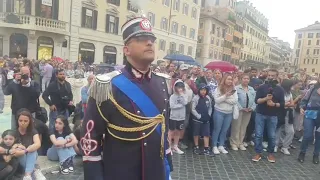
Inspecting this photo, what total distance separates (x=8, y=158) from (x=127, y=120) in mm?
3207

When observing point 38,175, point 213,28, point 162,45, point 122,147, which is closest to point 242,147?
point 38,175

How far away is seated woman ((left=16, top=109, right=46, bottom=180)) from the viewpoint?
4.49 m

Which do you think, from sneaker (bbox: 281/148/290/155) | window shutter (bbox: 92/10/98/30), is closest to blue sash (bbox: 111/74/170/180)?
sneaker (bbox: 281/148/290/155)

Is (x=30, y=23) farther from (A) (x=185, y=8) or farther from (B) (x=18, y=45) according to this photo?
(A) (x=185, y=8)

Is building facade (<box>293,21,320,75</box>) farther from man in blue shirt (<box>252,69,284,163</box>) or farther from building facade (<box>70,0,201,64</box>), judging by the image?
man in blue shirt (<box>252,69,284,163</box>)

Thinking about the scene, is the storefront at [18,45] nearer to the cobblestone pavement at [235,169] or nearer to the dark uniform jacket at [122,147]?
the cobblestone pavement at [235,169]

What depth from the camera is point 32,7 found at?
22.5 m

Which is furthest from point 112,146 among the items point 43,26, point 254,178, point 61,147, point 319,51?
→ point 319,51

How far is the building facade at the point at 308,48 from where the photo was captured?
328 feet

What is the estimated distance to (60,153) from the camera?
5082 millimetres

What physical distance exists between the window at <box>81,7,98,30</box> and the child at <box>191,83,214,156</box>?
21.8 meters

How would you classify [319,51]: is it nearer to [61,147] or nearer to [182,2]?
[182,2]

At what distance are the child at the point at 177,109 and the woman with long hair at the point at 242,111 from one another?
1.45 metres

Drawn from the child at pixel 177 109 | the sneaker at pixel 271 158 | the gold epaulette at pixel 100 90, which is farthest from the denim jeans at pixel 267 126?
the gold epaulette at pixel 100 90
